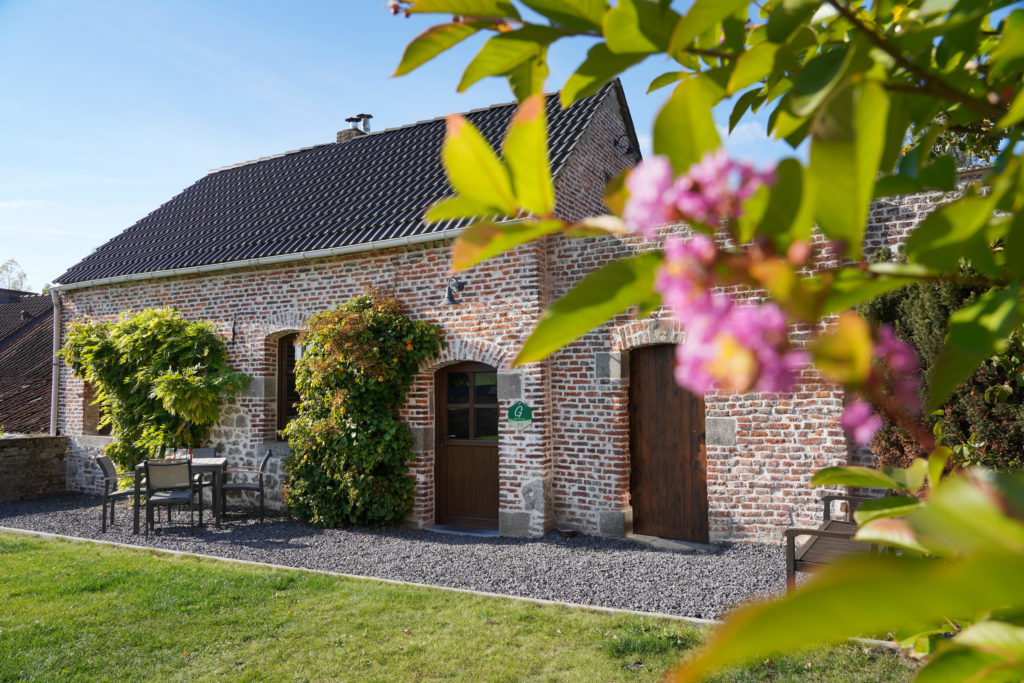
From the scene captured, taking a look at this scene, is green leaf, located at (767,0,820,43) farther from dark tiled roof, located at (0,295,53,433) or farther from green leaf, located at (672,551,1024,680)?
dark tiled roof, located at (0,295,53,433)

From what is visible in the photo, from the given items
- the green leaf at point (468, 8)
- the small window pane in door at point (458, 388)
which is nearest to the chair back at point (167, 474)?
the small window pane in door at point (458, 388)

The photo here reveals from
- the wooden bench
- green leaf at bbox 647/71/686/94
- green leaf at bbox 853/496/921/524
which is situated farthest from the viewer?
the wooden bench

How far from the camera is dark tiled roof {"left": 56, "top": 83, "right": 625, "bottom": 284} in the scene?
988cm

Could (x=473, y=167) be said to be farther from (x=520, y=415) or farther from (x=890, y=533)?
(x=520, y=415)

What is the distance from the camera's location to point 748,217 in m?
0.52

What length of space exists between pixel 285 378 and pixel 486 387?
3725 mm

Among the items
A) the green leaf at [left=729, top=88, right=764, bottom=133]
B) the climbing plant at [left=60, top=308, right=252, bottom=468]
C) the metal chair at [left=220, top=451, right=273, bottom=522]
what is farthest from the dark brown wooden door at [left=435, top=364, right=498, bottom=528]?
the green leaf at [left=729, top=88, right=764, bottom=133]

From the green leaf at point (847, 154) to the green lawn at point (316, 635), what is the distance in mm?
4373

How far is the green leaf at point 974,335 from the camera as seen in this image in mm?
557

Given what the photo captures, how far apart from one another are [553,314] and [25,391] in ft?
65.8

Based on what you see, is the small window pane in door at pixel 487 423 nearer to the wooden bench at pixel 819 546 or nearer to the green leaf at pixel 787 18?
the wooden bench at pixel 819 546

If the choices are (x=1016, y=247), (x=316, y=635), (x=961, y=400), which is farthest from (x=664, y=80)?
(x=961, y=400)

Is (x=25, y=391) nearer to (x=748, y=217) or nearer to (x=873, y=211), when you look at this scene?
(x=873, y=211)

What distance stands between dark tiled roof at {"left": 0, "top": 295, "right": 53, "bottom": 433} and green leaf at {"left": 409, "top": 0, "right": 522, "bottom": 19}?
1691 cm
